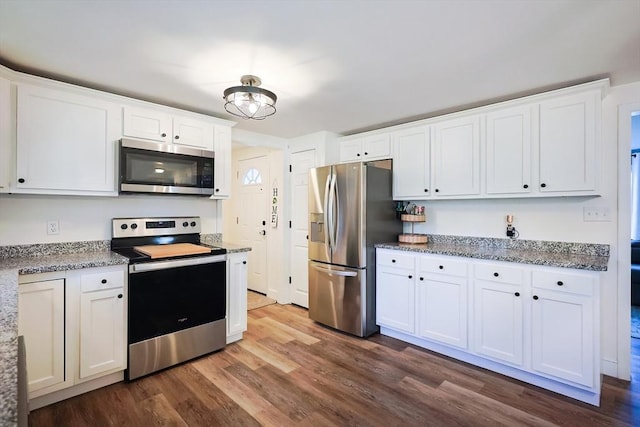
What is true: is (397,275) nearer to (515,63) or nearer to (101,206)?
(515,63)

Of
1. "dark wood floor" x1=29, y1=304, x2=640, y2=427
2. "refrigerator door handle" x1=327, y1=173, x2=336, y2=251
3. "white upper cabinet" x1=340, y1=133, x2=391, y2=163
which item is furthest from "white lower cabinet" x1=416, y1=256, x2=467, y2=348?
"white upper cabinet" x1=340, y1=133, x2=391, y2=163

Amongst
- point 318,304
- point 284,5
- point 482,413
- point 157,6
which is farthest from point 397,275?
point 157,6

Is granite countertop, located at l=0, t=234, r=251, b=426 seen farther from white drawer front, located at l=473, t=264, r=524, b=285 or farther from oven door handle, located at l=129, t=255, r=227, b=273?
white drawer front, located at l=473, t=264, r=524, b=285

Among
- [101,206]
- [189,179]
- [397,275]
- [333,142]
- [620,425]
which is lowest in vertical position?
[620,425]

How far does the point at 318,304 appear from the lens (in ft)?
11.4

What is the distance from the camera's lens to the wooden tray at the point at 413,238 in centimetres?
329

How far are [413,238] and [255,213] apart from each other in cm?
244

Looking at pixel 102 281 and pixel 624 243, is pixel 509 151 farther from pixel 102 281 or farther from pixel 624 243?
pixel 102 281

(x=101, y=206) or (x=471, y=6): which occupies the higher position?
(x=471, y=6)

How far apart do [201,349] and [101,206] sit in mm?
1499

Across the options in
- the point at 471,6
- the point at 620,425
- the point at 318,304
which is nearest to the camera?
the point at 471,6

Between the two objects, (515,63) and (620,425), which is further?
(515,63)

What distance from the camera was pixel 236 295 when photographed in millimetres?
2965

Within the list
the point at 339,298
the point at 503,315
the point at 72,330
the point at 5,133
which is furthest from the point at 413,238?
the point at 5,133
